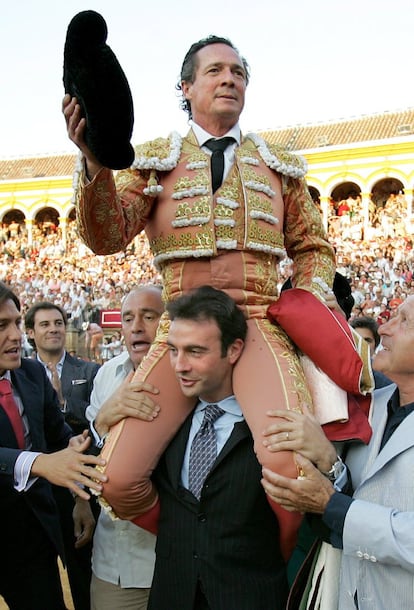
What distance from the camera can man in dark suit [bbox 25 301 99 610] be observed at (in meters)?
3.10

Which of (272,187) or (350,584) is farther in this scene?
(272,187)

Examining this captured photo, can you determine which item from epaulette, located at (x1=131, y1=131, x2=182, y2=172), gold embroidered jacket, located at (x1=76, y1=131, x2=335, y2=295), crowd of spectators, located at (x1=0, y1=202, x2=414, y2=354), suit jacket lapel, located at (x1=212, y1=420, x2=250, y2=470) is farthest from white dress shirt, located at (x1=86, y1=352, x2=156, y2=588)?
crowd of spectators, located at (x1=0, y1=202, x2=414, y2=354)

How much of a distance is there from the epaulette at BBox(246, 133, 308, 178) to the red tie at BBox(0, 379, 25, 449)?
4.41 ft

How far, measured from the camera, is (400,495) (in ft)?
6.84

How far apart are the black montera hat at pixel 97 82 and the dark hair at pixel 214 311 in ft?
1.83

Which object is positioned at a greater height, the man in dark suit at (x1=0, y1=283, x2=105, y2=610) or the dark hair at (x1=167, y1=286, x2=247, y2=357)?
the dark hair at (x1=167, y1=286, x2=247, y2=357)

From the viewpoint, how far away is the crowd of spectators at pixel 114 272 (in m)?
16.2

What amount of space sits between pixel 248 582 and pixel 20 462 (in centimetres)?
88

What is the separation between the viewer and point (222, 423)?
7.56 feet

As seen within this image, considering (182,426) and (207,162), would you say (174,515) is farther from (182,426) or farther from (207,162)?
(207,162)

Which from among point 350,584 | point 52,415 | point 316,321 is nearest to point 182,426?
point 316,321

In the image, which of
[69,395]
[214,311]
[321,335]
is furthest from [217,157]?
[69,395]

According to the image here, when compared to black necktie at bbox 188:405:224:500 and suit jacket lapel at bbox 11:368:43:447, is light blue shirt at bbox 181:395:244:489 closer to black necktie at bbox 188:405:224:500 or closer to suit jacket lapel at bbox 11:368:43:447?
black necktie at bbox 188:405:224:500

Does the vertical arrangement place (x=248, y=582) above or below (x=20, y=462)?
below
